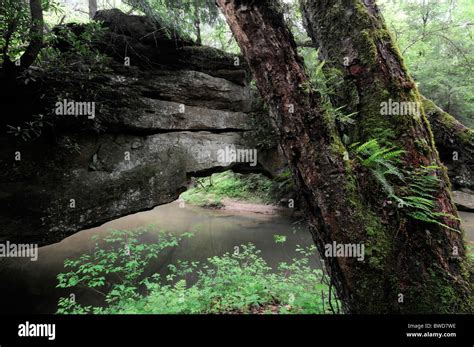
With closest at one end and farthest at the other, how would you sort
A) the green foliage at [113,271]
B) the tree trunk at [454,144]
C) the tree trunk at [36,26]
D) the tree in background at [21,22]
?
the tree in background at [21,22] < the tree trunk at [36,26] < the green foliage at [113,271] < the tree trunk at [454,144]

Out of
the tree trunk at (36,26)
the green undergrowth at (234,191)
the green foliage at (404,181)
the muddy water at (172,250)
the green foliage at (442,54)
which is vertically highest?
the green foliage at (442,54)

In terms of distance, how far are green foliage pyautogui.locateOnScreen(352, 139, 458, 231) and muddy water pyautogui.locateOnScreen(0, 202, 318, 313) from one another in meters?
2.94

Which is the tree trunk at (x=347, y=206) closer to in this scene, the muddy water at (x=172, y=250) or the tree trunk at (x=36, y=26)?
the tree trunk at (x=36, y=26)

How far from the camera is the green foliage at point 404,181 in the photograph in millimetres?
2057

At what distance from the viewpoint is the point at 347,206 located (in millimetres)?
2055

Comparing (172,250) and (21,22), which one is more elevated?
(21,22)

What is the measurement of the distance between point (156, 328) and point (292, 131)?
1871 mm

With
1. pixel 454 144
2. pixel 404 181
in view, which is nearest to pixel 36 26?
pixel 404 181

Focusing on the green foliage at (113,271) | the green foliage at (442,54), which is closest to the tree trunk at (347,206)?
the green foliage at (113,271)

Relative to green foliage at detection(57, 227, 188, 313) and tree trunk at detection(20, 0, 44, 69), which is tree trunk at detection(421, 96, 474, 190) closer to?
green foliage at detection(57, 227, 188, 313)

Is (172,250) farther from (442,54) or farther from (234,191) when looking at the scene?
(442,54)

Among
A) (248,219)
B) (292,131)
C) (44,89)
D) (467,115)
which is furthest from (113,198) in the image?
(467,115)

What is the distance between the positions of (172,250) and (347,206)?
23.3 feet

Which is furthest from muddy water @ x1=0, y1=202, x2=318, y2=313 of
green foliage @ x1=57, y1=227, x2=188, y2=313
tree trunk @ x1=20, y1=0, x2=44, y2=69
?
tree trunk @ x1=20, y1=0, x2=44, y2=69
